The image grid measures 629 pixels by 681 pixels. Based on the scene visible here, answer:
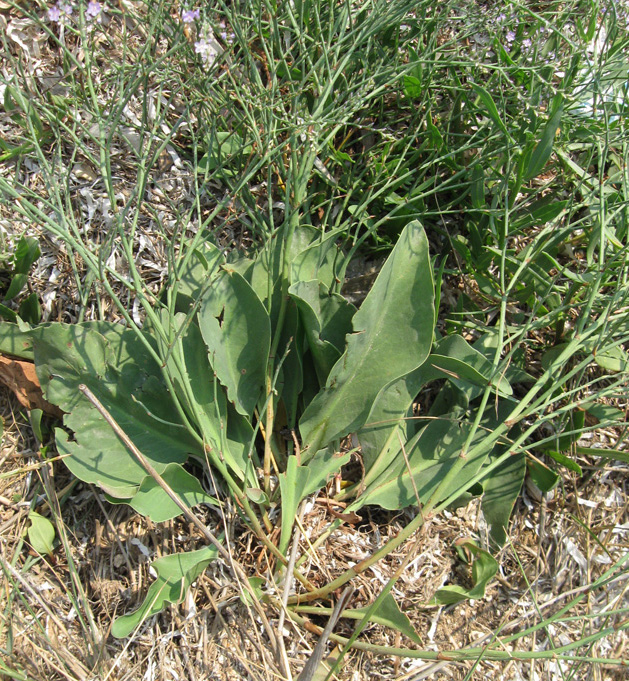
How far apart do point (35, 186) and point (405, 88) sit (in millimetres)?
852

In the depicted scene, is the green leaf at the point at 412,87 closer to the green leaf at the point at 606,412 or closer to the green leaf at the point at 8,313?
the green leaf at the point at 606,412

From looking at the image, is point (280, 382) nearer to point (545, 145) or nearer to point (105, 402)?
point (105, 402)

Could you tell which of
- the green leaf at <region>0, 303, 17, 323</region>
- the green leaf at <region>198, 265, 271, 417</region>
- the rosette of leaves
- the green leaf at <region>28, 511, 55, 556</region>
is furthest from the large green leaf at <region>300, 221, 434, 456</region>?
the green leaf at <region>0, 303, 17, 323</region>

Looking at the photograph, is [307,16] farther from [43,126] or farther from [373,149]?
[43,126]

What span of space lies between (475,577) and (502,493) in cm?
18

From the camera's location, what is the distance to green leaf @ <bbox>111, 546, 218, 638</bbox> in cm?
99

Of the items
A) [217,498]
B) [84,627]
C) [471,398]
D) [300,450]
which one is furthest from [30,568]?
[471,398]

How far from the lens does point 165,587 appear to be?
40.1 inches

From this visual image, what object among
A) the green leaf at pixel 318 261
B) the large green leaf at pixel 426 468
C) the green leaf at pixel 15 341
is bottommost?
the large green leaf at pixel 426 468

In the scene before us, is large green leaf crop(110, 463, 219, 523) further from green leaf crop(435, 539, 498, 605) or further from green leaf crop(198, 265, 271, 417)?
green leaf crop(435, 539, 498, 605)

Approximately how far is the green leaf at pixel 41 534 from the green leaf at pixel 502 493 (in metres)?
0.87

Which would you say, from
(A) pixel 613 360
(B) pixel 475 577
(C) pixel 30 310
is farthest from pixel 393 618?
(C) pixel 30 310

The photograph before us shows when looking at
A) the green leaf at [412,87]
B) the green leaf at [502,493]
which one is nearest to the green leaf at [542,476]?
the green leaf at [502,493]

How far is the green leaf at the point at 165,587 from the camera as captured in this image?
994 millimetres
